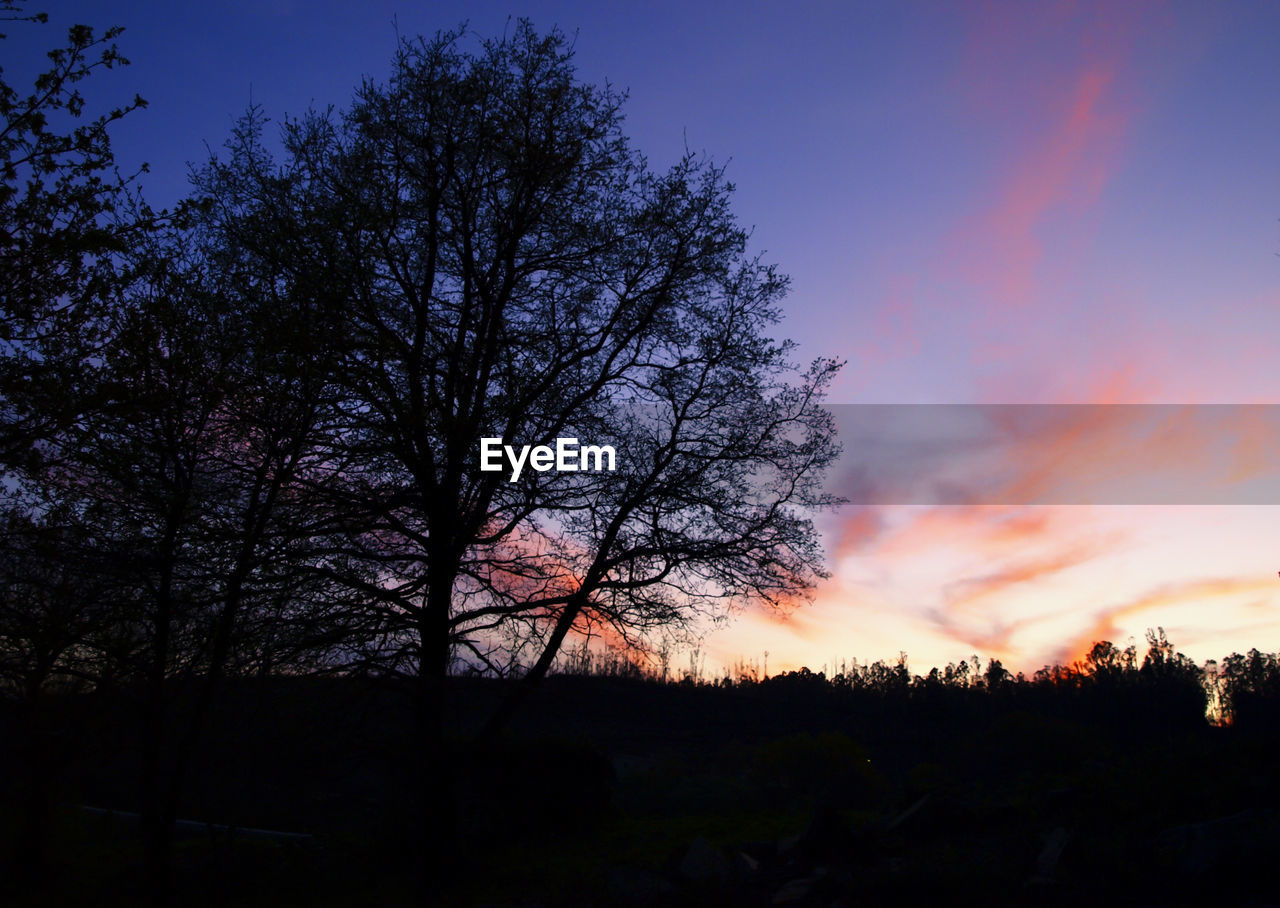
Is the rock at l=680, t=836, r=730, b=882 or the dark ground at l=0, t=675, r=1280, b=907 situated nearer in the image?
the dark ground at l=0, t=675, r=1280, b=907

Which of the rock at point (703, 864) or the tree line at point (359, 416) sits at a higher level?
the tree line at point (359, 416)

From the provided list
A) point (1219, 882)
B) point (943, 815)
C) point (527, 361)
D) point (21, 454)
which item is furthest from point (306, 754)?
point (1219, 882)

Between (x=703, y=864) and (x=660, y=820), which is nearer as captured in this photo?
(x=703, y=864)

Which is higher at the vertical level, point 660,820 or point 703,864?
point 703,864

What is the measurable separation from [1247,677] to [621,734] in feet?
61.6

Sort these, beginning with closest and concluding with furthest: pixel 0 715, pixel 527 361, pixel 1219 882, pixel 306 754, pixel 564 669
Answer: pixel 1219 882, pixel 306 754, pixel 0 715, pixel 527 361, pixel 564 669

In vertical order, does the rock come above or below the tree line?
below

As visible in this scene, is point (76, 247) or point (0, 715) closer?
point (76, 247)

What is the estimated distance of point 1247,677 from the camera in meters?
22.9

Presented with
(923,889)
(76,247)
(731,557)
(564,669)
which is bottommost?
(923,889)

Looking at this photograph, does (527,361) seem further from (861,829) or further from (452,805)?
(861,829)

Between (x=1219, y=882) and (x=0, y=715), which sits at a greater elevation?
(x=0, y=715)

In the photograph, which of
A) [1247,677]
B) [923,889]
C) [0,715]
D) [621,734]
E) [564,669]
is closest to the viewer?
[923,889]

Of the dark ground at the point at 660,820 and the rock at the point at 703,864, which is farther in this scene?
the rock at the point at 703,864
